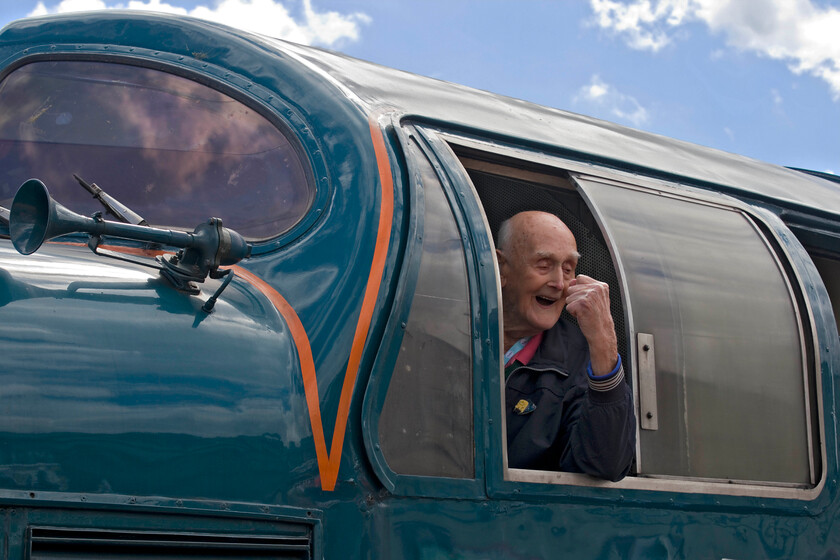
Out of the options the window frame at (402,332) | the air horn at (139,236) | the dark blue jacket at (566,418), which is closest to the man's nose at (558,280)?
the dark blue jacket at (566,418)

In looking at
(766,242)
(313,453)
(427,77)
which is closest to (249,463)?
Answer: (313,453)

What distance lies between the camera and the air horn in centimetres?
234

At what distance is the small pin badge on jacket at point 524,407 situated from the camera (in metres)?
3.37

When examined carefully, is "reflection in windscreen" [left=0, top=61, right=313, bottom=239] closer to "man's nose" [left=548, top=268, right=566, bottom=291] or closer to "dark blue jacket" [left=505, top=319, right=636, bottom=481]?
"dark blue jacket" [left=505, top=319, right=636, bottom=481]

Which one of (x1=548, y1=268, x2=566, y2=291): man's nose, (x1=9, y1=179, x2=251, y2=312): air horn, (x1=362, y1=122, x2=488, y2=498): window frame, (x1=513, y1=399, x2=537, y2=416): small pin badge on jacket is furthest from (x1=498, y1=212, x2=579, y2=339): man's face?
(x1=9, y1=179, x2=251, y2=312): air horn

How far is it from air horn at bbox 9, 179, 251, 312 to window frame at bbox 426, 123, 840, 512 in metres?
0.87

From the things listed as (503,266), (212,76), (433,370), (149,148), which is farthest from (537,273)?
(149,148)

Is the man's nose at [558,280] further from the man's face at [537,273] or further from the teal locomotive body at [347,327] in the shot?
the teal locomotive body at [347,327]

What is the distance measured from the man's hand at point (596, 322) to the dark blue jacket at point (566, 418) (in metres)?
0.09

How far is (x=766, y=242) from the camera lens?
4.04m

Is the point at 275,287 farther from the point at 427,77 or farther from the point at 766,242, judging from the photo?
the point at 766,242

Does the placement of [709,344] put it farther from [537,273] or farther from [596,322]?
[537,273]

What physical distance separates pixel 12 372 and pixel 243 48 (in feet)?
5.10

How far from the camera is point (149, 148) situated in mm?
3188
